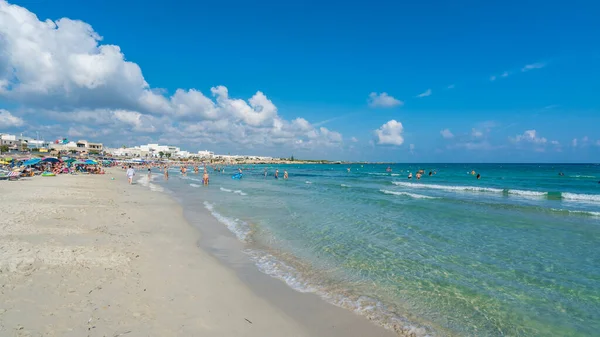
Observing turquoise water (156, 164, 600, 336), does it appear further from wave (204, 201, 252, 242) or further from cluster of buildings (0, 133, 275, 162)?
cluster of buildings (0, 133, 275, 162)

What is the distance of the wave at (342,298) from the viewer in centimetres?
507

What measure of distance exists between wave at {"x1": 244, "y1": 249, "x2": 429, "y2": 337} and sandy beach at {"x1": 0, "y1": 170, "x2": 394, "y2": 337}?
25 cm

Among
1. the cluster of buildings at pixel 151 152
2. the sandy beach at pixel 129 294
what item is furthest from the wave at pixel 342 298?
the cluster of buildings at pixel 151 152

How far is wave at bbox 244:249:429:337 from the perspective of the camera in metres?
5.07

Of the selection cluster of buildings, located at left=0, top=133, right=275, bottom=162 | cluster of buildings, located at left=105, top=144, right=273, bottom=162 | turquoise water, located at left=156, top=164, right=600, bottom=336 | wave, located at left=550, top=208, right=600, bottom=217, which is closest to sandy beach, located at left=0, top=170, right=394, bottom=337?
turquoise water, located at left=156, top=164, right=600, bottom=336

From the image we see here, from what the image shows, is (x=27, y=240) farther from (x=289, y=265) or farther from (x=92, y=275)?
(x=289, y=265)

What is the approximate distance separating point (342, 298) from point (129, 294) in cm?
404

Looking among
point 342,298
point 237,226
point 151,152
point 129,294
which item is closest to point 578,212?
point 342,298

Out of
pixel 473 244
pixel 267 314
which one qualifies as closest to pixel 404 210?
pixel 473 244

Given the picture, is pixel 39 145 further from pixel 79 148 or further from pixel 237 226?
pixel 237 226

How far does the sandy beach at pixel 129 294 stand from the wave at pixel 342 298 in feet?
0.81

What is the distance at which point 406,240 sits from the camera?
36.1 feet

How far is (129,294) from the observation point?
212 inches

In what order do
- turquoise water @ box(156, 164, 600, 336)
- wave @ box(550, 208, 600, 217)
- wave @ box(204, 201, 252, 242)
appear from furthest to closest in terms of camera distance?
1. wave @ box(550, 208, 600, 217)
2. wave @ box(204, 201, 252, 242)
3. turquoise water @ box(156, 164, 600, 336)
